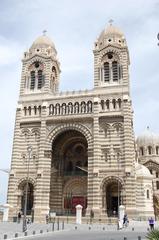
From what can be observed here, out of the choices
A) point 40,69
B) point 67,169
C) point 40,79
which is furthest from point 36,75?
point 67,169

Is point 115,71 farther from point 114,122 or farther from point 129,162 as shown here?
point 129,162

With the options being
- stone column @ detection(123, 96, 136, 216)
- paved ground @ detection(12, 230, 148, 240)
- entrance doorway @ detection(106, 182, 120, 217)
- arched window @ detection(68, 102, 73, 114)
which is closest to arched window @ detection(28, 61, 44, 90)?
arched window @ detection(68, 102, 73, 114)

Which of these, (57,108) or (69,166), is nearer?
(57,108)

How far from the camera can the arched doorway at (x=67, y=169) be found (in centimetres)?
4759

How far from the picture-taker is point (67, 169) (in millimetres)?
51062

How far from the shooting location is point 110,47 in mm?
49875

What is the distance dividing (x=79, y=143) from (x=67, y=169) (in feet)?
15.6

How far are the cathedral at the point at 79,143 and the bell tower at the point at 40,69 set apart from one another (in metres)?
0.17

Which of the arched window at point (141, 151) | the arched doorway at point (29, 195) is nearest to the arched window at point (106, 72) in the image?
the arched doorway at point (29, 195)

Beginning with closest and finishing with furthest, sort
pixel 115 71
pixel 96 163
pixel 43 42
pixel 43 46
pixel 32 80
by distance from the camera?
pixel 96 163
pixel 115 71
pixel 32 80
pixel 43 46
pixel 43 42

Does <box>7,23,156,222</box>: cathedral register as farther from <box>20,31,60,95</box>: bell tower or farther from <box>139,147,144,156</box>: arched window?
<box>139,147,144,156</box>: arched window

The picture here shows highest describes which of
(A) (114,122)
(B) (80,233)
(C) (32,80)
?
(C) (32,80)

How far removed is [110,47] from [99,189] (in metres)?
22.7

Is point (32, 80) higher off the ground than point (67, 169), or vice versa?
point (32, 80)
